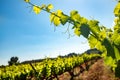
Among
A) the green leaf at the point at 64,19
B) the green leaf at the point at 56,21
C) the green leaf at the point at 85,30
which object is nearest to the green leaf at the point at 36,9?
the green leaf at the point at 56,21

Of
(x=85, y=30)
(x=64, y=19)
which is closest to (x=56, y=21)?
(x=64, y=19)

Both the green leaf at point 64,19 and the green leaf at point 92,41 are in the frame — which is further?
the green leaf at point 64,19

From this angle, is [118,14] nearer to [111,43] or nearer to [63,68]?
[111,43]

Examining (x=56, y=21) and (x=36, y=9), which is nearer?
(x=56, y=21)

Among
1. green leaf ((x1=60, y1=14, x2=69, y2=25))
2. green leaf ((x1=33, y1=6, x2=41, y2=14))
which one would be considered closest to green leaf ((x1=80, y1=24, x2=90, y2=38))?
green leaf ((x1=60, y1=14, x2=69, y2=25))

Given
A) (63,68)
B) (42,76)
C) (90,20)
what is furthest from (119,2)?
(63,68)

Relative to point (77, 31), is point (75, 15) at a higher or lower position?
higher

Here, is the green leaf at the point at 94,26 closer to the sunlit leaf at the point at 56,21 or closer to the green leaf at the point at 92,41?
the green leaf at the point at 92,41

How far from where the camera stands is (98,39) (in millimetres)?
2924

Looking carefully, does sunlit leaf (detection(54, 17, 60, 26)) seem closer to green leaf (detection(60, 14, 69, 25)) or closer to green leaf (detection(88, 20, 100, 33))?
green leaf (detection(60, 14, 69, 25))

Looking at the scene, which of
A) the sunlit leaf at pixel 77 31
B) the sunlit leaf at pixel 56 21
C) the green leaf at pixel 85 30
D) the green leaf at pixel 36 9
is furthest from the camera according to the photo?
the green leaf at pixel 36 9

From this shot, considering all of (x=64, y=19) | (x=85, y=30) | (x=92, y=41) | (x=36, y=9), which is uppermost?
(x=36, y=9)

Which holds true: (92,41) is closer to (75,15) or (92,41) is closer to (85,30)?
(85,30)

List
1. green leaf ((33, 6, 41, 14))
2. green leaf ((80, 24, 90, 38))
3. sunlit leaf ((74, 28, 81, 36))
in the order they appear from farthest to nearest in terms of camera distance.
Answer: green leaf ((33, 6, 41, 14)), sunlit leaf ((74, 28, 81, 36)), green leaf ((80, 24, 90, 38))
